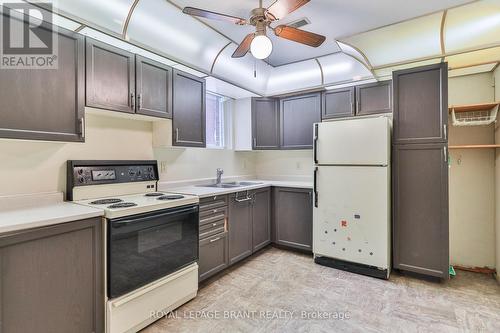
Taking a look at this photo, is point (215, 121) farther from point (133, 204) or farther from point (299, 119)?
point (133, 204)

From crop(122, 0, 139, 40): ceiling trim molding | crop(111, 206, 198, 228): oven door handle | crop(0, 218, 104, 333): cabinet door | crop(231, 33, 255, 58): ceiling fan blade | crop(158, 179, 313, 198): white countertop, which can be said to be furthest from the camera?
crop(158, 179, 313, 198): white countertop

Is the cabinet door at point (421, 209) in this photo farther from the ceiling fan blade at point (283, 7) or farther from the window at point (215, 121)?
the window at point (215, 121)

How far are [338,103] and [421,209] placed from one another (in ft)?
5.30

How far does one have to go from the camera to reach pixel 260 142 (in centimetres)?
404

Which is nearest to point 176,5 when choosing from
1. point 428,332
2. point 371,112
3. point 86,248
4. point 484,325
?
point 86,248

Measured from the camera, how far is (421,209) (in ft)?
9.12

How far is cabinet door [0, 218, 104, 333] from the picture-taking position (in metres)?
1.40

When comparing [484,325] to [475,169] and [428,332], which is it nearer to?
[428,332]

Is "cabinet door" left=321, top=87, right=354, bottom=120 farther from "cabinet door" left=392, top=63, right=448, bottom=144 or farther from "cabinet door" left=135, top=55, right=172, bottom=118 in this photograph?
"cabinet door" left=135, top=55, right=172, bottom=118

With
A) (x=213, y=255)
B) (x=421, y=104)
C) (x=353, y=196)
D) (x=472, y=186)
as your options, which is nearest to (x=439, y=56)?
(x=421, y=104)

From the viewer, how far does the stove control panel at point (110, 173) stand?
2.18 m

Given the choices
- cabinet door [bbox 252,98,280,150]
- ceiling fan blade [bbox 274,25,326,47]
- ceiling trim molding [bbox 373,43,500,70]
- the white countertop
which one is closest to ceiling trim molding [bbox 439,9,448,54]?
ceiling trim molding [bbox 373,43,500,70]

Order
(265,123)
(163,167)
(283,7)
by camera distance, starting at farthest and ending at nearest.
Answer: (265,123) → (163,167) → (283,7)

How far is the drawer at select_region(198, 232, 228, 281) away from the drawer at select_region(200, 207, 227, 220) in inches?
8.8
